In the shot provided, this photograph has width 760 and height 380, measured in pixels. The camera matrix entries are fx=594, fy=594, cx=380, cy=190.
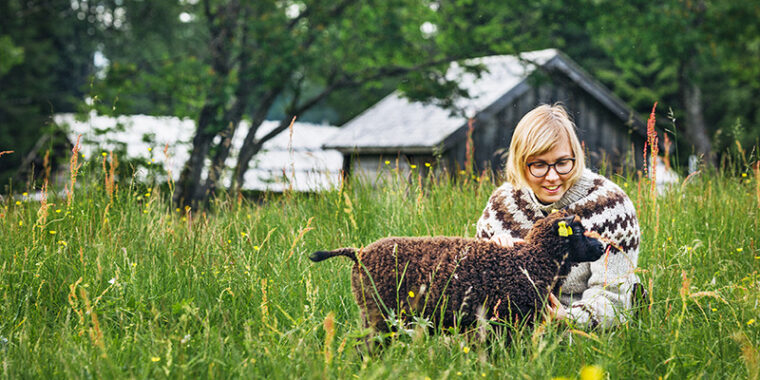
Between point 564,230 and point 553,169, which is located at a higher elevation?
point 553,169

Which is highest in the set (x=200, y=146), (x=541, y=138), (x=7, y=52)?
(x=7, y=52)

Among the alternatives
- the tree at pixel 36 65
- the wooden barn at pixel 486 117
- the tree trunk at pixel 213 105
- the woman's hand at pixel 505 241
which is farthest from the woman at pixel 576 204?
the tree at pixel 36 65

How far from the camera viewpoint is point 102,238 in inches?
130

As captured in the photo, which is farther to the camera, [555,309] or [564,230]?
[555,309]

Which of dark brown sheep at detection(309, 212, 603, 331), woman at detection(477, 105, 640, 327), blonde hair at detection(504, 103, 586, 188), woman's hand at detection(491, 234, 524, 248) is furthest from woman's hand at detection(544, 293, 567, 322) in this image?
blonde hair at detection(504, 103, 586, 188)

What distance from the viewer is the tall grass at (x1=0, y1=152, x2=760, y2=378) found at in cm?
208

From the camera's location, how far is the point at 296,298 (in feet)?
9.21

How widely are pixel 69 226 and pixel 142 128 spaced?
20.3 m

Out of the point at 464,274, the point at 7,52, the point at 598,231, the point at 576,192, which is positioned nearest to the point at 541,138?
the point at 576,192

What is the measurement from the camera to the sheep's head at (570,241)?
7.83 ft

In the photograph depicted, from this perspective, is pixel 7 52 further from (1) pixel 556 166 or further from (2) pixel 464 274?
(2) pixel 464 274

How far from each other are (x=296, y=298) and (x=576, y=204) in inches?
54.9

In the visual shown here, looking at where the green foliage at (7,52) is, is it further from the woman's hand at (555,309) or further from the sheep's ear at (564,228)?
the sheep's ear at (564,228)

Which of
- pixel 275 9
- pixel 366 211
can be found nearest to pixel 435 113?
pixel 275 9
